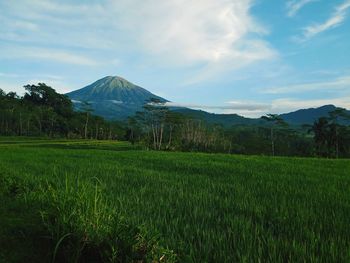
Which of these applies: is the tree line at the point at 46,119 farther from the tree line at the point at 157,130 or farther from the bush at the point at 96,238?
the bush at the point at 96,238

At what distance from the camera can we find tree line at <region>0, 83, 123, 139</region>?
A: 90375 millimetres

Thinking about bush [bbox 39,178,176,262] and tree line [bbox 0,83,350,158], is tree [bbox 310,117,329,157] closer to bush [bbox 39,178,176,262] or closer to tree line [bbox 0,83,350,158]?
tree line [bbox 0,83,350,158]

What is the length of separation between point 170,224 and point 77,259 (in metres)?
1.46

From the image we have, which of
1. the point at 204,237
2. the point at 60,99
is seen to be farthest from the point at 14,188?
the point at 60,99

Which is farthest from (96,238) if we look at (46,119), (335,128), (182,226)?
(46,119)

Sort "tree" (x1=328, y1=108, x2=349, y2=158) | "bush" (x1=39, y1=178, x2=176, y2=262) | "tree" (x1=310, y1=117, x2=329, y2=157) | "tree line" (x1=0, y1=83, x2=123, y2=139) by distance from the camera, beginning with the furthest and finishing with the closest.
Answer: "tree line" (x1=0, y1=83, x2=123, y2=139)
"tree" (x1=310, y1=117, x2=329, y2=157)
"tree" (x1=328, y1=108, x2=349, y2=158)
"bush" (x1=39, y1=178, x2=176, y2=262)

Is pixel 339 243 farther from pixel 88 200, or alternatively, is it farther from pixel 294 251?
pixel 88 200

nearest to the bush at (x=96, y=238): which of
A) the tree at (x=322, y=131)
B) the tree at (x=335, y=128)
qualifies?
the tree at (x=335, y=128)

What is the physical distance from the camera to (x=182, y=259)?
3383 millimetres

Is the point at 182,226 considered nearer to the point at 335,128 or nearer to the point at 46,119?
the point at 335,128

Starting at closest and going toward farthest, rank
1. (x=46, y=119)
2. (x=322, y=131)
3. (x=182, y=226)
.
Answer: (x=182, y=226)
(x=322, y=131)
(x=46, y=119)

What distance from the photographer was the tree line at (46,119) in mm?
90375

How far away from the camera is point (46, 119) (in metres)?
102

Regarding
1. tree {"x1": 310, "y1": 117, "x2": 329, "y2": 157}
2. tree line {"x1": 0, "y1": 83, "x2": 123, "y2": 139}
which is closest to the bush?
tree {"x1": 310, "y1": 117, "x2": 329, "y2": 157}
